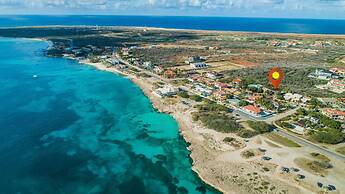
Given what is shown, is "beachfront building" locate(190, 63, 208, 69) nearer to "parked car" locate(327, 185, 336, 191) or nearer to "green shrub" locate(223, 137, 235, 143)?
"green shrub" locate(223, 137, 235, 143)

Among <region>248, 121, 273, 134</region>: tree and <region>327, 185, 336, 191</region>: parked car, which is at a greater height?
<region>248, 121, 273, 134</region>: tree

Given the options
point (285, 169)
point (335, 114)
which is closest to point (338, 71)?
point (335, 114)

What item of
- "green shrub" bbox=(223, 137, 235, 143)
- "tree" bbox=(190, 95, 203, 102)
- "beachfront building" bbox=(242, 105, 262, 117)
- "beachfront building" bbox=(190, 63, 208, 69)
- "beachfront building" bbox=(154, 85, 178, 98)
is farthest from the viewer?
"beachfront building" bbox=(190, 63, 208, 69)

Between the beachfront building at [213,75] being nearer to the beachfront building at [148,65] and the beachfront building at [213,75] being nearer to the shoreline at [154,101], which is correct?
the shoreline at [154,101]

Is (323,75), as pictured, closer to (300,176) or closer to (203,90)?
(203,90)

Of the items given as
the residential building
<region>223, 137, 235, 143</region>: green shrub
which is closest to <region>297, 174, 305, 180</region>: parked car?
<region>223, 137, 235, 143</region>: green shrub

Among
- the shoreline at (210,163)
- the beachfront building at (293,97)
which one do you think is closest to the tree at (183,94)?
the shoreline at (210,163)
